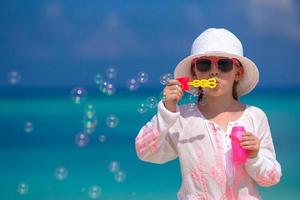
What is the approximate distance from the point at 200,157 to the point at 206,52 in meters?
0.26

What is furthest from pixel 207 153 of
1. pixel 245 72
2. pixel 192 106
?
pixel 245 72

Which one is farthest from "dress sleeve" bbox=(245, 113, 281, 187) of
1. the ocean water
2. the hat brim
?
the ocean water

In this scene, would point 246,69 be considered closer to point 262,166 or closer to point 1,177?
point 262,166

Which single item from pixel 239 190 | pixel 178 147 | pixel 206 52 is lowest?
pixel 239 190

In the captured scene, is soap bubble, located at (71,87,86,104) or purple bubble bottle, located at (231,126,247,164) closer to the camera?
purple bubble bottle, located at (231,126,247,164)

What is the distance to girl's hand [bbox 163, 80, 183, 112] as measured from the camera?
1777 millimetres

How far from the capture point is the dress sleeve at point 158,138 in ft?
5.86

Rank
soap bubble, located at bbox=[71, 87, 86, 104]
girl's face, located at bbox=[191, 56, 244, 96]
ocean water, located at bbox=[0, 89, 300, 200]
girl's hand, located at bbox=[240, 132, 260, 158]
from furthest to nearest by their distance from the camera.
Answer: ocean water, located at bbox=[0, 89, 300, 200] → soap bubble, located at bbox=[71, 87, 86, 104] → girl's face, located at bbox=[191, 56, 244, 96] → girl's hand, located at bbox=[240, 132, 260, 158]

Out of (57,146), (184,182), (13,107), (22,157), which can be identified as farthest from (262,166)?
(13,107)

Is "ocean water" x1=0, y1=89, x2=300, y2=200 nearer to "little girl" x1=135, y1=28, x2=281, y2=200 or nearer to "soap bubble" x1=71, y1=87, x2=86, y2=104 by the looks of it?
"soap bubble" x1=71, y1=87, x2=86, y2=104

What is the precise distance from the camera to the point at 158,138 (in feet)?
5.94

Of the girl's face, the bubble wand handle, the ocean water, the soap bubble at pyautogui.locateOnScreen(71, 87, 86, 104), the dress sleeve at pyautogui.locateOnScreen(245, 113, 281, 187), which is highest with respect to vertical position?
the ocean water

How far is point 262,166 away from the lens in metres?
1.76

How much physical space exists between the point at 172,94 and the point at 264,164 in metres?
0.27
